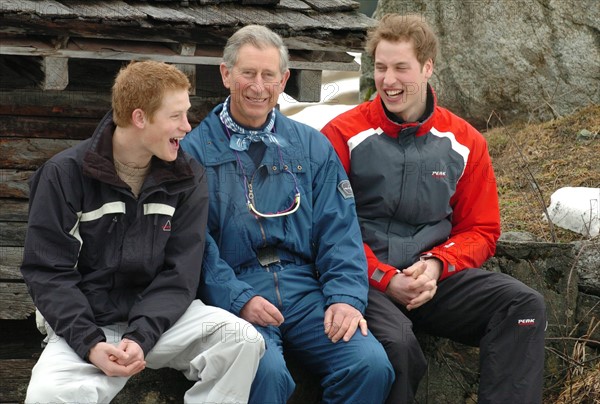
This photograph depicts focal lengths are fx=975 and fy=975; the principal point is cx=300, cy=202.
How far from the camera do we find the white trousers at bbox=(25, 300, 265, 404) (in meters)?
3.56

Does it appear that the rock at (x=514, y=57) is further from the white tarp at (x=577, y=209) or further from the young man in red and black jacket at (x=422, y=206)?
the young man in red and black jacket at (x=422, y=206)

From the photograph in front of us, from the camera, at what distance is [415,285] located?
14.3ft

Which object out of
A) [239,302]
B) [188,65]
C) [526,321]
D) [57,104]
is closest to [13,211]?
[57,104]

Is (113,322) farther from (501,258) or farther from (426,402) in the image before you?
(501,258)

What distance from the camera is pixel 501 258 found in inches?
204

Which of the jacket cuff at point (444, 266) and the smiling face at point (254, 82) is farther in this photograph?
the jacket cuff at point (444, 266)

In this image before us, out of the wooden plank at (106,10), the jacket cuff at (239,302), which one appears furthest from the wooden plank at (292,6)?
the jacket cuff at (239,302)

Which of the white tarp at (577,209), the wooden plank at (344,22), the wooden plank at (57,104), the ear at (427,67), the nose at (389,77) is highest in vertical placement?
the wooden plank at (344,22)

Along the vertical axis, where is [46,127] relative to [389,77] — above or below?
below

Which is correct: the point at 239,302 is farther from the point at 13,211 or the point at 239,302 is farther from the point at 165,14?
the point at 13,211

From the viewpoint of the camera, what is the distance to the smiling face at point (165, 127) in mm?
3949

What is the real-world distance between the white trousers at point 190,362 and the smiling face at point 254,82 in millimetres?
897

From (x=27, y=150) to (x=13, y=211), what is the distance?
43cm

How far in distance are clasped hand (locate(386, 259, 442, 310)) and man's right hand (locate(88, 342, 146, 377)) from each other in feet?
4.32
